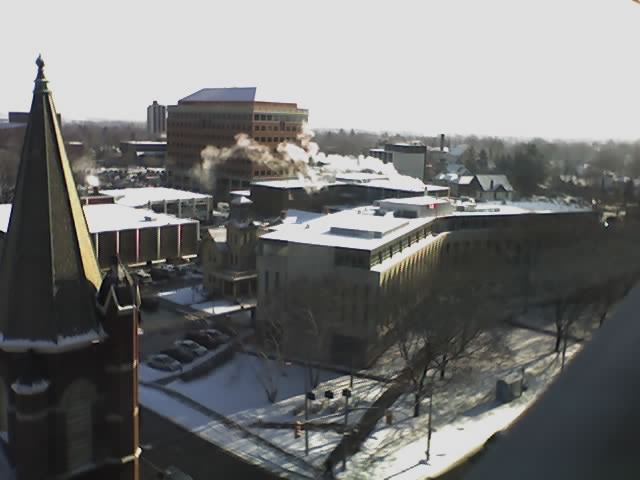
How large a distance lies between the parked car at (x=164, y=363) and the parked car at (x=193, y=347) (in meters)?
0.88

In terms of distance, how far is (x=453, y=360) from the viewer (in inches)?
777

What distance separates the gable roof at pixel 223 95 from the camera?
193 feet

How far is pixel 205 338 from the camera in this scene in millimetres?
22469

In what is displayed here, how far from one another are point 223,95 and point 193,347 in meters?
43.9

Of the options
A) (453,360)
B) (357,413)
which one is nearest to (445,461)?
(357,413)

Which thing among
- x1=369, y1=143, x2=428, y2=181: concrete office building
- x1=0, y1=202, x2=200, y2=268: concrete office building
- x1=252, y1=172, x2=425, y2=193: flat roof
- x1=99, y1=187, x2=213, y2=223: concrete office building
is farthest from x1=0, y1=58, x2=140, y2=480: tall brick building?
x1=369, y1=143, x2=428, y2=181: concrete office building

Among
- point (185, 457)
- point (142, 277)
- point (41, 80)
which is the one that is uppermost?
point (41, 80)

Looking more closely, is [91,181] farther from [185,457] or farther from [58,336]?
[58,336]

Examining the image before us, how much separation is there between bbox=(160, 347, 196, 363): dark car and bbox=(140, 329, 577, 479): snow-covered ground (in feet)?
4.04

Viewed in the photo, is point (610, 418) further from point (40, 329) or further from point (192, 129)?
point (192, 129)

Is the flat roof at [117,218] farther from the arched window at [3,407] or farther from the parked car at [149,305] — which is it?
the arched window at [3,407]

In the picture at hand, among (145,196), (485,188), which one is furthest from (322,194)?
(485,188)

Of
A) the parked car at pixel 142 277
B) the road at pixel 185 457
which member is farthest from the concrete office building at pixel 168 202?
the road at pixel 185 457

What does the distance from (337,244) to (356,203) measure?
20047 mm
